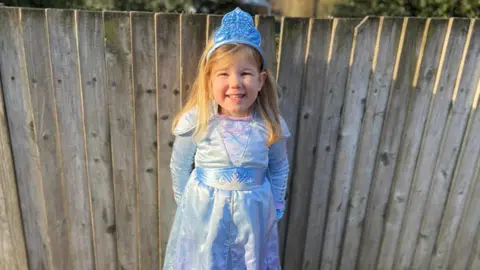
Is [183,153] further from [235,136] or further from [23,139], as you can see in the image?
[23,139]

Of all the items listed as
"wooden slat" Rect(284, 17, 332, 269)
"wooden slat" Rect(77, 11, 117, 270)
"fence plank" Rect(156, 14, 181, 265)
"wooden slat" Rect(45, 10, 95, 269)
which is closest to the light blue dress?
"fence plank" Rect(156, 14, 181, 265)

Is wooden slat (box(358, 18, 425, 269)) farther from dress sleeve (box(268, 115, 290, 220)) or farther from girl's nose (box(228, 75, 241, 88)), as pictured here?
girl's nose (box(228, 75, 241, 88))

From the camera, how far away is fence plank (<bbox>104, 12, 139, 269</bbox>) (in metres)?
2.14

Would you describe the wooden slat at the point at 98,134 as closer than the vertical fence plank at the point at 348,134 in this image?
Yes

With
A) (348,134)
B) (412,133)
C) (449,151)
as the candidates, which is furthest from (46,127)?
(449,151)

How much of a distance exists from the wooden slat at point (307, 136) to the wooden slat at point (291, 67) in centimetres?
4

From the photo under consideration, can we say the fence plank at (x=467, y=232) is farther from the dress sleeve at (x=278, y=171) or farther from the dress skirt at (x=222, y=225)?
the dress skirt at (x=222, y=225)

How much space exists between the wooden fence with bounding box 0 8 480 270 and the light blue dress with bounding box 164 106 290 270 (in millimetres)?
378

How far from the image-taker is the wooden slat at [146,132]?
2137 mm

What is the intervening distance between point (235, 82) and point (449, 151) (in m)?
1.64

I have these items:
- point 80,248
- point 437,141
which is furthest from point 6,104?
point 437,141

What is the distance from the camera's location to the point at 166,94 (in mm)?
2248

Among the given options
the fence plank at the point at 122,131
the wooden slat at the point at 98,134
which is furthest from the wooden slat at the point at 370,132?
the wooden slat at the point at 98,134

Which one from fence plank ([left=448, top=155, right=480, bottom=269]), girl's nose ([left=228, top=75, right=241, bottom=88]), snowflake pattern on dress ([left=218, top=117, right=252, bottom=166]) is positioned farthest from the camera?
fence plank ([left=448, top=155, right=480, bottom=269])
